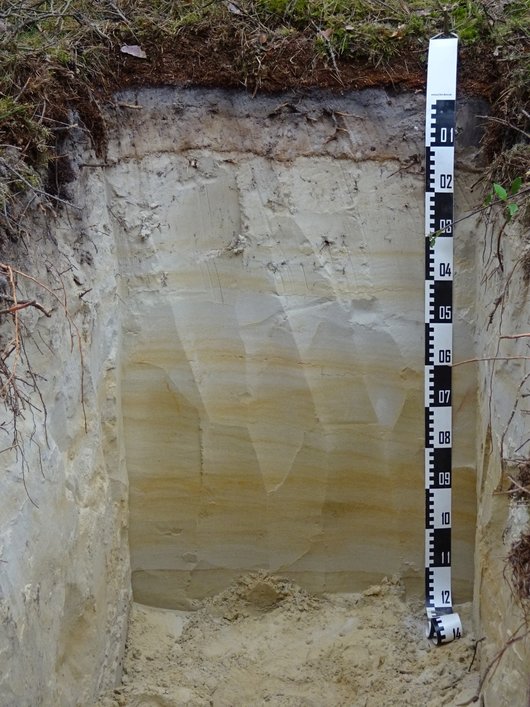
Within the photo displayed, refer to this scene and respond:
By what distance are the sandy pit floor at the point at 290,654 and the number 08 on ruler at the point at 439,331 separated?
10 cm

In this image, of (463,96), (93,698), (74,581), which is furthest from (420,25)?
(93,698)

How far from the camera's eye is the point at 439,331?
Result: 10.8ft

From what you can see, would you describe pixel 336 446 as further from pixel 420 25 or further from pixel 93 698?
pixel 420 25

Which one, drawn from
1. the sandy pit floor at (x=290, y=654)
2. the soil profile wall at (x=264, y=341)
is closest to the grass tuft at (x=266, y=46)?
the soil profile wall at (x=264, y=341)

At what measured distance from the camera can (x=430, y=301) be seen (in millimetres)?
3297

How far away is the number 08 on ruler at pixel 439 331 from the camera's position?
126 inches

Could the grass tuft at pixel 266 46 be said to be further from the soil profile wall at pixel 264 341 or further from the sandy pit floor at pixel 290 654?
the sandy pit floor at pixel 290 654

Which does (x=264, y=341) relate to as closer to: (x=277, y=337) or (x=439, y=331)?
(x=277, y=337)

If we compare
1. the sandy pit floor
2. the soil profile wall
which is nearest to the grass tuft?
the soil profile wall

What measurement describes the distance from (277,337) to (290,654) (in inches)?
52.9

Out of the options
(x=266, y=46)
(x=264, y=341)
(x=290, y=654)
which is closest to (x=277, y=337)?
(x=264, y=341)

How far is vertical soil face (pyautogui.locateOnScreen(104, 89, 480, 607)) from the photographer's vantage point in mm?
3307

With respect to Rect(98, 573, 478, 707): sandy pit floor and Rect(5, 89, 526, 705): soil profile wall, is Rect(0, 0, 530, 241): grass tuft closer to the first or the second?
Rect(5, 89, 526, 705): soil profile wall

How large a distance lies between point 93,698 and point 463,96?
2.79 meters
